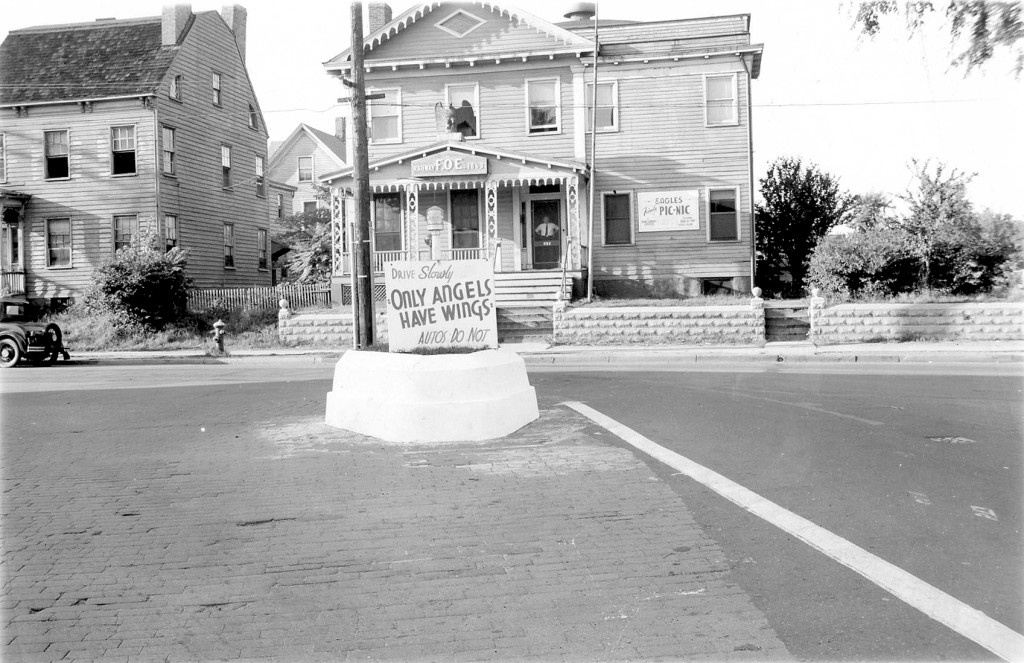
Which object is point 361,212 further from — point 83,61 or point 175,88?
point 83,61

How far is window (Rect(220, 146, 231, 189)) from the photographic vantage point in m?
34.6

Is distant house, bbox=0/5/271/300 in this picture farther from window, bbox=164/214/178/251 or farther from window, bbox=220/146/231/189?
window, bbox=220/146/231/189

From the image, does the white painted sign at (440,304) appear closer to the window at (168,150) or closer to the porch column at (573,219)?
the porch column at (573,219)

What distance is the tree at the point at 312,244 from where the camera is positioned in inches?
1257

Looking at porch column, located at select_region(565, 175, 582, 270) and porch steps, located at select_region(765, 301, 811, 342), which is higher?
porch column, located at select_region(565, 175, 582, 270)

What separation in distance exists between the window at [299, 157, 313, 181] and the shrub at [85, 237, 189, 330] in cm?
2639

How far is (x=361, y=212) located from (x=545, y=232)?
15883 millimetres

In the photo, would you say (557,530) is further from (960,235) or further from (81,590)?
(960,235)

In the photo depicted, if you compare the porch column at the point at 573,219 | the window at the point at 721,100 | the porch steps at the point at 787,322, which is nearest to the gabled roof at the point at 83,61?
the porch column at the point at 573,219

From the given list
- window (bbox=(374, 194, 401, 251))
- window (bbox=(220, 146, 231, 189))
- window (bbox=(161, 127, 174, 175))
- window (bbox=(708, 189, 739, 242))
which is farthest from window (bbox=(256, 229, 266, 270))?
window (bbox=(708, 189, 739, 242))

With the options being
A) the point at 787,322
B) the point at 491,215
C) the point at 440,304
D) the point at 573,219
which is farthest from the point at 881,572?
the point at 491,215

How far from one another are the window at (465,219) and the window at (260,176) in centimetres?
1388

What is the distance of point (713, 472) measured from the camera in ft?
22.9

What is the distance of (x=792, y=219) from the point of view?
90.3 ft
